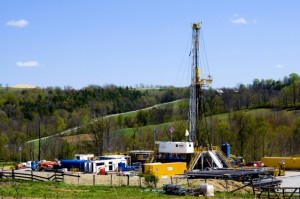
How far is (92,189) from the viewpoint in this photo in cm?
2588

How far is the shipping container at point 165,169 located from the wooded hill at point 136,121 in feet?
52.0

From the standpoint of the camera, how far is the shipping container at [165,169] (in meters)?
37.6

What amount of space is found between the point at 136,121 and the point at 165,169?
78.3 meters

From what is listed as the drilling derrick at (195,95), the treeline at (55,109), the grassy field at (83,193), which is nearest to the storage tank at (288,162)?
the drilling derrick at (195,95)

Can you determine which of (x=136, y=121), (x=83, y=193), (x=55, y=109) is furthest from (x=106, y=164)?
(x=55, y=109)

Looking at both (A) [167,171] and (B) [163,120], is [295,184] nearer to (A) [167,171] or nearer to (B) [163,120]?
(A) [167,171]

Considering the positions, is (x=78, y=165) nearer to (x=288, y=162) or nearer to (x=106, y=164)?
(x=106, y=164)

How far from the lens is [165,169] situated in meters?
39.1

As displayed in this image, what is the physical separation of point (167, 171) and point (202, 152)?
607 centimetres

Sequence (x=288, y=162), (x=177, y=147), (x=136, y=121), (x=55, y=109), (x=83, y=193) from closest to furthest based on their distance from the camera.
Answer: (x=83, y=193)
(x=177, y=147)
(x=288, y=162)
(x=136, y=121)
(x=55, y=109)

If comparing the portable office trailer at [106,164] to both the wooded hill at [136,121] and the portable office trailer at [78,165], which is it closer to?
the portable office trailer at [78,165]

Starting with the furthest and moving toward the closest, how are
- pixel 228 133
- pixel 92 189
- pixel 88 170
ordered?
pixel 228 133 → pixel 88 170 → pixel 92 189

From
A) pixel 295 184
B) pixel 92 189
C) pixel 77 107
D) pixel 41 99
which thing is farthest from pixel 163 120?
pixel 92 189

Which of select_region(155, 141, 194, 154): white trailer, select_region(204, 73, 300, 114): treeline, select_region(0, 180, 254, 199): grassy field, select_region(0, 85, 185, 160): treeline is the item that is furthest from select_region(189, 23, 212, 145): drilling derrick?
select_region(204, 73, 300, 114): treeline
